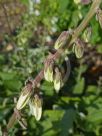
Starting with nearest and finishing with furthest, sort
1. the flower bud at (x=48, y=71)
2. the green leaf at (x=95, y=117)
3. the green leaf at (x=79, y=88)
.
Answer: the flower bud at (x=48, y=71) → the green leaf at (x=95, y=117) → the green leaf at (x=79, y=88)

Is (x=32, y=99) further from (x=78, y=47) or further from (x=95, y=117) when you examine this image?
(x=95, y=117)

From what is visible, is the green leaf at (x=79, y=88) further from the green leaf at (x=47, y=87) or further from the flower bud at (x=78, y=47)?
the flower bud at (x=78, y=47)

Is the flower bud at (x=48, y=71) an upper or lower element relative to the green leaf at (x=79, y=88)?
upper

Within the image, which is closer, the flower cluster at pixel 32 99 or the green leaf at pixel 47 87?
the flower cluster at pixel 32 99

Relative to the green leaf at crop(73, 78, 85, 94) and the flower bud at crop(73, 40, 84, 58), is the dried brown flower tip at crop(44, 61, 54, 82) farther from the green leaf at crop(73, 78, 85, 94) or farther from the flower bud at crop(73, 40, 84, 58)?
the green leaf at crop(73, 78, 85, 94)

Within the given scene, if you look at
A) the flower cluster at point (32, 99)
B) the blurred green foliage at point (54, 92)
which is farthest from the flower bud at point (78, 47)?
the blurred green foliage at point (54, 92)

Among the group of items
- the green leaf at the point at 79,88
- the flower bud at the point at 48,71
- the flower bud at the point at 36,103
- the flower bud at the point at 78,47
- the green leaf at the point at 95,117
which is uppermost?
the flower bud at the point at 78,47

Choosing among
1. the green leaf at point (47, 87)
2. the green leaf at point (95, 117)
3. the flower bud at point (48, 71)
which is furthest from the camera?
the green leaf at point (47, 87)

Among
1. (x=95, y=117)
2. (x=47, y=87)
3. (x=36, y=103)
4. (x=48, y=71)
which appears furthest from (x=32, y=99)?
(x=47, y=87)
